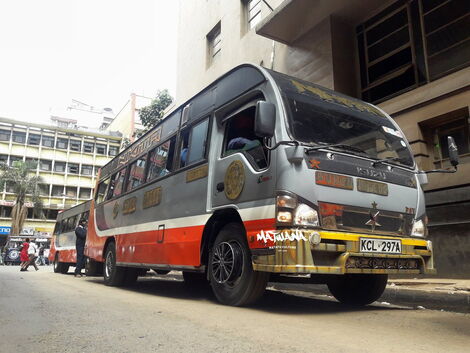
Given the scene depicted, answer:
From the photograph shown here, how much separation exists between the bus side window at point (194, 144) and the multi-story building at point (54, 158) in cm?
4611

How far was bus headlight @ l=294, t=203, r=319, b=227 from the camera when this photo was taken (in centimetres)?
416

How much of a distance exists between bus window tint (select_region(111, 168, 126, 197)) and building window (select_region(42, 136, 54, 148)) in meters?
48.1

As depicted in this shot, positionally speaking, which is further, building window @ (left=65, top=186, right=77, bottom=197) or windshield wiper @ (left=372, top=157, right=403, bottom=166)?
building window @ (left=65, top=186, right=77, bottom=197)

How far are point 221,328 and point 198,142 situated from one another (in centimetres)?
308

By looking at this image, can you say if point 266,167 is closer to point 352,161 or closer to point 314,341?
point 352,161

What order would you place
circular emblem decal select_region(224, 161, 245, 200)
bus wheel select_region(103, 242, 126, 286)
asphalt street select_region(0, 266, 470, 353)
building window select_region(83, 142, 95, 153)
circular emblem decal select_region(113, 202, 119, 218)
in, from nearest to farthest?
1. asphalt street select_region(0, 266, 470, 353)
2. circular emblem decal select_region(224, 161, 245, 200)
3. bus wheel select_region(103, 242, 126, 286)
4. circular emblem decal select_region(113, 202, 119, 218)
5. building window select_region(83, 142, 95, 153)

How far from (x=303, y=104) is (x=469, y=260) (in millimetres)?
5339

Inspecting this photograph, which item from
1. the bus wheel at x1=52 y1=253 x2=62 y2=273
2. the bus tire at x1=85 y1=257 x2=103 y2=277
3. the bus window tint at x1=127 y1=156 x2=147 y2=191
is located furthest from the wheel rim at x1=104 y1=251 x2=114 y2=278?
the bus wheel at x1=52 y1=253 x2=62 y2=273

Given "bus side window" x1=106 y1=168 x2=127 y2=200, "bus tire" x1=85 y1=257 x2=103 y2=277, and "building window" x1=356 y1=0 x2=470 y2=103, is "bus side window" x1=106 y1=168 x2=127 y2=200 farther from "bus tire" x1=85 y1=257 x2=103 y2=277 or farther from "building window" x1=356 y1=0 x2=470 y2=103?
"building window" x1=356 y1=0 x2=470 y2=103

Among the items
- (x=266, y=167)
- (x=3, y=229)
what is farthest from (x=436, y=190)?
(x=3, y=229)

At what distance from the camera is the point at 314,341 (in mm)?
3146

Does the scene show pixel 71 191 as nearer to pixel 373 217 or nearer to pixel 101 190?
pixel 101 190

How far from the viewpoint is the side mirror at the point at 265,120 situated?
4.31 m

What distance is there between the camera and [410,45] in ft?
34.5
